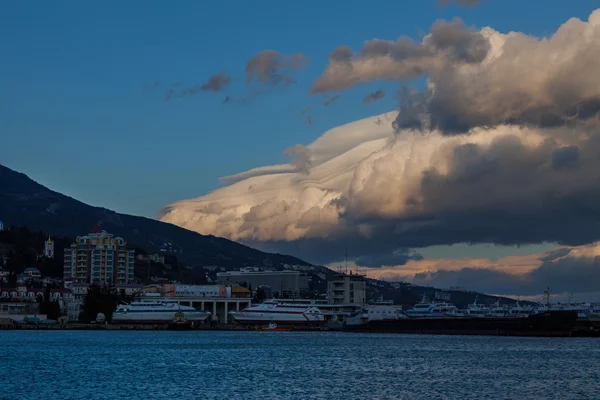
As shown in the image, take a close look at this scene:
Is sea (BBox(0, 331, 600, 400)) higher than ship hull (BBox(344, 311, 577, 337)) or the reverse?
the reverse

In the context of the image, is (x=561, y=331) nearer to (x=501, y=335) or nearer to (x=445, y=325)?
(x=501, y=335)

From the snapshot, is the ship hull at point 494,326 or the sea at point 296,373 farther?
the ship hull at point 494,326

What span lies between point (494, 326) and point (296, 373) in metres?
91.0

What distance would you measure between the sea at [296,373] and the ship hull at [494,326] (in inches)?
1382

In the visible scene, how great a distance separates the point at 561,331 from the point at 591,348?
37.0 metres

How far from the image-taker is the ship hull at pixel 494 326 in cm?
15188

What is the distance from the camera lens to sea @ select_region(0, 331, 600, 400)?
6222cm

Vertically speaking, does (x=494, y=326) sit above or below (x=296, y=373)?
above

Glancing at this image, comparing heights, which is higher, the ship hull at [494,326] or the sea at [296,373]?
the ship hull at [494,326]

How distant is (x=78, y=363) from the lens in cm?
8756

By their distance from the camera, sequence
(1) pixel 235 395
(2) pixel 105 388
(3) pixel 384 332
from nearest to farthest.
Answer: (1) pixel 235 395
(2) pixel 105 388
(3) pixel 384 332

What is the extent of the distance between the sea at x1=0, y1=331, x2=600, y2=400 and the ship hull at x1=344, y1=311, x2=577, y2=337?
35104 millimetres

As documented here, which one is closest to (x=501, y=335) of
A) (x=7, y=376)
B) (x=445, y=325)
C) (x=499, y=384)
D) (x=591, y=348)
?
(x=445, y=325)

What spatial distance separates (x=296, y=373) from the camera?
252 feet
